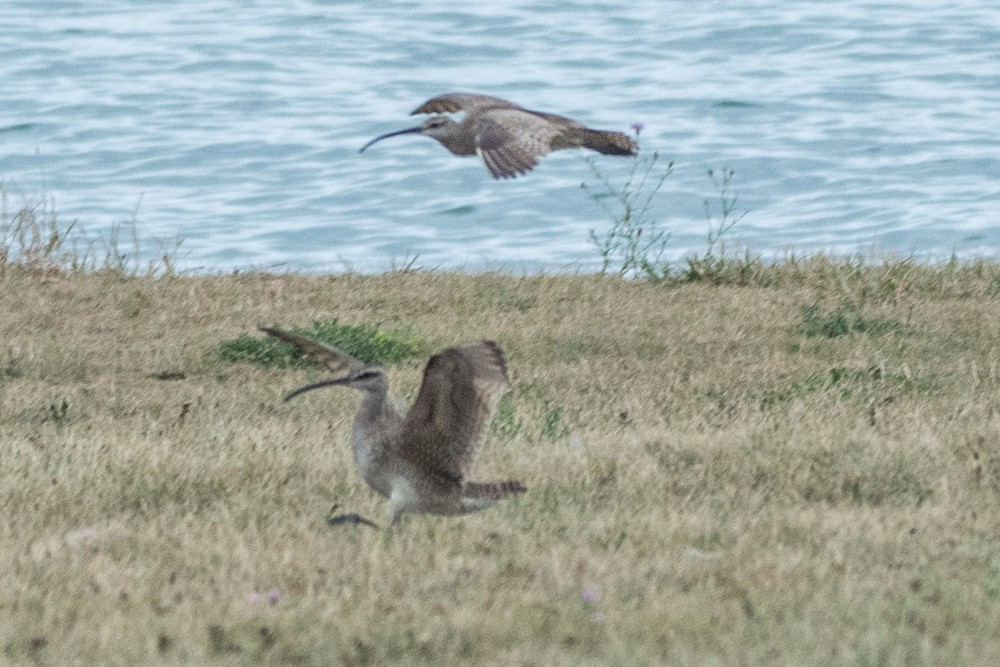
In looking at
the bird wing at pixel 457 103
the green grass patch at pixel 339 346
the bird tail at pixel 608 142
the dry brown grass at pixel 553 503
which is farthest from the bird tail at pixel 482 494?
the green grass patch at pixel 339 346

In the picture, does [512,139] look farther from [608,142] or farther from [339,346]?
[339,346]

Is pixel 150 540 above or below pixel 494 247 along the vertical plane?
above

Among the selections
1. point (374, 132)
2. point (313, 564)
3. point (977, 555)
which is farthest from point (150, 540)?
point (374, 132)

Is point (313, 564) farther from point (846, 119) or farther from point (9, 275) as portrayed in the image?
point (846, 119)

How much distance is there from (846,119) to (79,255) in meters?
16.1

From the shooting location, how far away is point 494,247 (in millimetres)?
20484

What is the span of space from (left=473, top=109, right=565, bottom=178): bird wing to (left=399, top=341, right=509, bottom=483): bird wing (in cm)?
243

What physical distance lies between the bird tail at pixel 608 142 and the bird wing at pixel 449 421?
3.31 meters

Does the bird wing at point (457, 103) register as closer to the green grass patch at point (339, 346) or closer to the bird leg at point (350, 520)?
the green grass patch at point (339, 346)

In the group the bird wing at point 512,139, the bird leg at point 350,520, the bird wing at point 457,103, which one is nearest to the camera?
the bird leg at point 350,520

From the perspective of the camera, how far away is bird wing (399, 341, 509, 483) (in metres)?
5.66

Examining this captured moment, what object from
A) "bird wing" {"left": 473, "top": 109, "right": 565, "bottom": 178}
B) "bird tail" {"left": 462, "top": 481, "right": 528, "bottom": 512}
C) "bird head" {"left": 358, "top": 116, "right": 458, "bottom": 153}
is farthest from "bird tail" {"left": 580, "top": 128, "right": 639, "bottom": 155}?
"bird tail" {"left": 462, "top": 481, "right": 528, "bottom": 512}

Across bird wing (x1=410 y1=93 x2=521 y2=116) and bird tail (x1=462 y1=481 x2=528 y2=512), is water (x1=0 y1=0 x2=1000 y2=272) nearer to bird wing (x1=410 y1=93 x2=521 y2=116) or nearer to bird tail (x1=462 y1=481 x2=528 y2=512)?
bird wing (x1=410 y1=93 x2=521 y2=116)

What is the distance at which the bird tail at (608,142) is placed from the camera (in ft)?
29.3
